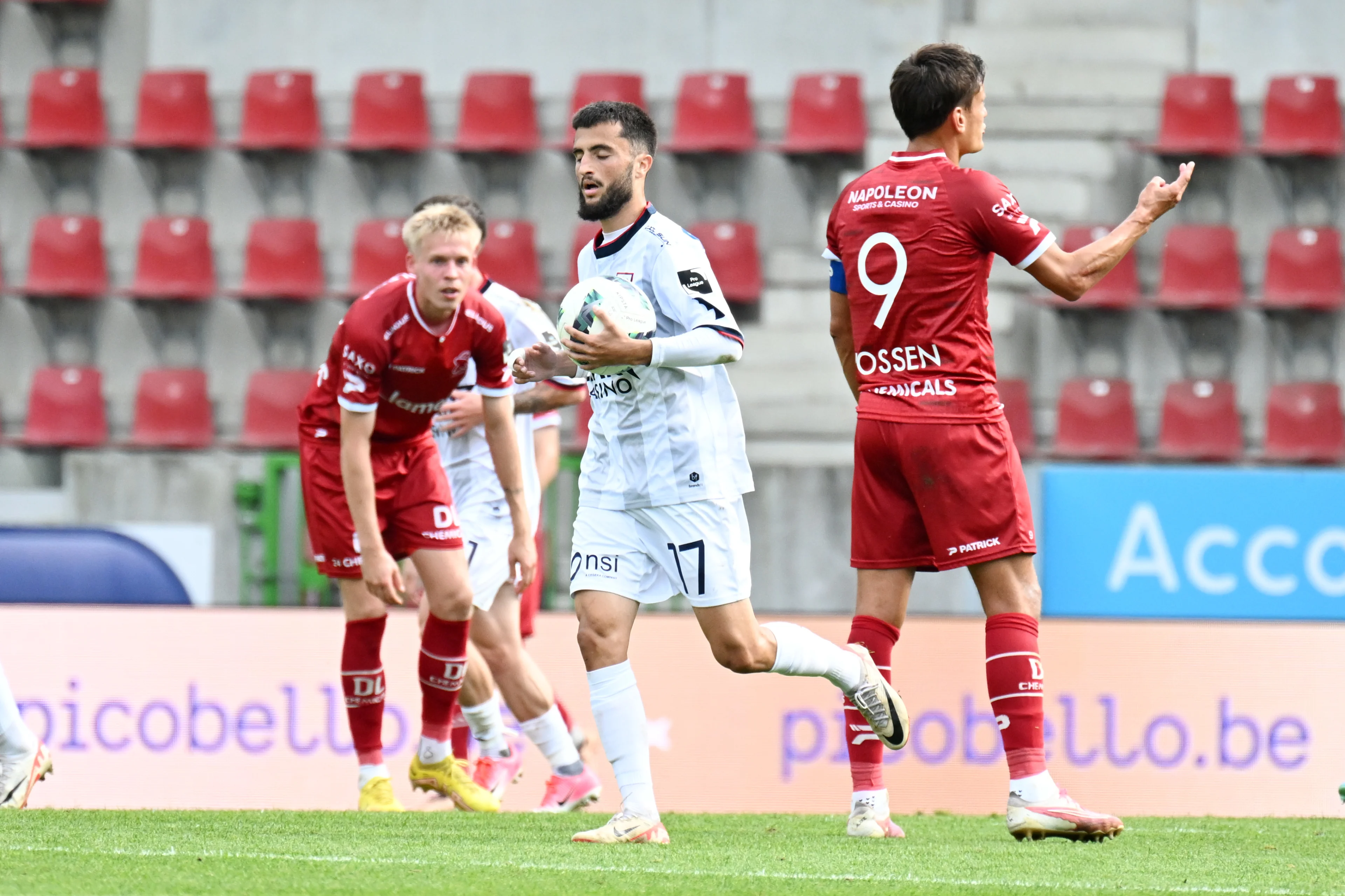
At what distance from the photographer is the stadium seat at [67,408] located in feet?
43.3

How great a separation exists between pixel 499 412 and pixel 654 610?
6.07m

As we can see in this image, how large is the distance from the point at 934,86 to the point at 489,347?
187 centimetres

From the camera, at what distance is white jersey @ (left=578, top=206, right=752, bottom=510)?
4.66 meters

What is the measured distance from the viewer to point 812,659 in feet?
15.6

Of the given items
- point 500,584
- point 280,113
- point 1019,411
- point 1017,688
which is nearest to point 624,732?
point 1017,688

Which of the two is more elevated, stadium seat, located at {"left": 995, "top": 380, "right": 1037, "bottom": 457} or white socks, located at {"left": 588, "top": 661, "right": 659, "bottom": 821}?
stadium seat, located at {"left": 995, "top": 380, "right": 1037, "bottom": 457}

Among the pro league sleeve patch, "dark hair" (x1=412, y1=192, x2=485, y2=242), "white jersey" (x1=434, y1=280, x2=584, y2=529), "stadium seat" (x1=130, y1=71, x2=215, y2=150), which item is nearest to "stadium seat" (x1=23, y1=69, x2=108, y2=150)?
"stadium seat" (x1=130, y1=71, x2=215, y2=150)

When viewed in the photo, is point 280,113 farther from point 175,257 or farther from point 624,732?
point 624,732

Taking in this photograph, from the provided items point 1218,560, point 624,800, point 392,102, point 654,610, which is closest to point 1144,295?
point 1218,560

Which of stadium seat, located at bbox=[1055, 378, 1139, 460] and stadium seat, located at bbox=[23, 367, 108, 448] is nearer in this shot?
stadium seat, located at bbox=[1055, 378, 1139, 460]

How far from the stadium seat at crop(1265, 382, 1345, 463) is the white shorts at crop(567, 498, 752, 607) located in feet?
28.4

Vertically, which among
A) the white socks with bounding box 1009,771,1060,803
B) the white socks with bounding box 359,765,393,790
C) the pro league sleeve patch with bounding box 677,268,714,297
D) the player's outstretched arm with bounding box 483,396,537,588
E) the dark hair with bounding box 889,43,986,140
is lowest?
the white socks with bounding box 359,765,393,790

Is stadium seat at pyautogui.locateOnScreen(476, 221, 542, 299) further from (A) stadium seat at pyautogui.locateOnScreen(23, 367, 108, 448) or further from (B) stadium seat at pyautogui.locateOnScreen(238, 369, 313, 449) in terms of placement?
(A) stadium seat at pyautogui.locateOnScreen(23, 367, 108, 448)

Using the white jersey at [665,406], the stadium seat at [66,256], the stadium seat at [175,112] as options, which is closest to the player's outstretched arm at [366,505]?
the white jersey at [665,406]
